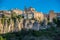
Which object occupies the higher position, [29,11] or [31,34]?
[29,11]

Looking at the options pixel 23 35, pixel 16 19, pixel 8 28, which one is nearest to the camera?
pixel 23 35

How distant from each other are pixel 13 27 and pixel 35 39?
2607mm

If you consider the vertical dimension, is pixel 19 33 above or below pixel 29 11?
below

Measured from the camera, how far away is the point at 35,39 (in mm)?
15734

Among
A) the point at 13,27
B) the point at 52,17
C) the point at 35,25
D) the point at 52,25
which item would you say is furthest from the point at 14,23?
the point at 52,17

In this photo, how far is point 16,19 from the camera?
18.4m

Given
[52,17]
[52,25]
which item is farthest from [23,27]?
[52,17]

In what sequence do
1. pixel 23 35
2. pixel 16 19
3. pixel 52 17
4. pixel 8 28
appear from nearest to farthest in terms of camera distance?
pixel 23 35 → pixel 8 28 → pixel 16 19 → pixel 52 17

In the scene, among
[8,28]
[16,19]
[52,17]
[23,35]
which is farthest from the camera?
[52,17]

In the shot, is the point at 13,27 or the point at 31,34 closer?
the point at 31,34

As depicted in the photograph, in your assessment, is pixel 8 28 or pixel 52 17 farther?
pixel 52 17

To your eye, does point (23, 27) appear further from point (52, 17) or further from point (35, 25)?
point (52, 17)

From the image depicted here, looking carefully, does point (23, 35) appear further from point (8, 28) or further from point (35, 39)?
point (8, 28)

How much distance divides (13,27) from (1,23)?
92cm
